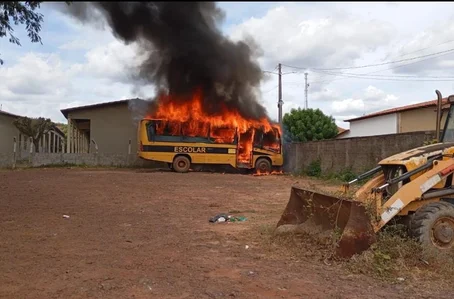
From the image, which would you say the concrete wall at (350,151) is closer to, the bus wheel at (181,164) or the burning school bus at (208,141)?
the burning school bus at (208,141)

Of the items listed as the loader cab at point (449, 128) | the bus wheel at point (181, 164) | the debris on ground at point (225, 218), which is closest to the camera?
the loader cab at point (449, 128)

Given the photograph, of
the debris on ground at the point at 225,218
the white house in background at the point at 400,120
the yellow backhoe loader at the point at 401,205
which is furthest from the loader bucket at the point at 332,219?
the white house in background at the point at 400,120

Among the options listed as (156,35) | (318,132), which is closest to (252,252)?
(156,35)

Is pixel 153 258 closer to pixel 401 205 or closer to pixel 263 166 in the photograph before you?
pixel 401 205

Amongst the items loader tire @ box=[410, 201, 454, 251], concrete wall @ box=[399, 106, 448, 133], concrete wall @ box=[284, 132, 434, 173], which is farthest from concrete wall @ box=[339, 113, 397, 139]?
Answer: loader tire @ box=[410, 201, 454, 251]

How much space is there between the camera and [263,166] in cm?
2506

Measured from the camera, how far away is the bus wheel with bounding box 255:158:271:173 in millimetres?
24922

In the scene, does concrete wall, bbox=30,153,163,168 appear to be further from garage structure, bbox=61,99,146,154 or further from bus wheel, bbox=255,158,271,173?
bus wheel, bbox=255,158,271,173

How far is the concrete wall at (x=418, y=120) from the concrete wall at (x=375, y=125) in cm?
99

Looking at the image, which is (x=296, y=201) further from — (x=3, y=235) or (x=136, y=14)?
(x=136, y=14)

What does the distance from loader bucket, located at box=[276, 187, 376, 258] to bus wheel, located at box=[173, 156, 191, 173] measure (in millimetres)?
16560

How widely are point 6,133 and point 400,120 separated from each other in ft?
101

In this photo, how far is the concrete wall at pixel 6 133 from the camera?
36438 millimetres

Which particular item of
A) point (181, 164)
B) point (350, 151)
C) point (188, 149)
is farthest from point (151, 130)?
point (350, 151)
